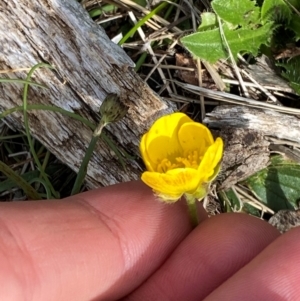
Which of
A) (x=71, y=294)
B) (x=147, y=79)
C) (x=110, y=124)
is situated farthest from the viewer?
(x=147, y=79)

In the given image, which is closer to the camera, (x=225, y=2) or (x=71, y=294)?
(x=71, y=294)

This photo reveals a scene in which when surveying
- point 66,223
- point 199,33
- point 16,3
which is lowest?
point 66,223

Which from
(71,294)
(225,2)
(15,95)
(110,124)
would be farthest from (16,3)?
(71,294)

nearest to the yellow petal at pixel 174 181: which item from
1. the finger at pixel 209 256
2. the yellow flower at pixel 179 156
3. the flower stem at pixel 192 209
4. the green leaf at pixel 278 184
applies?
the yellow flower at pixel 179 156

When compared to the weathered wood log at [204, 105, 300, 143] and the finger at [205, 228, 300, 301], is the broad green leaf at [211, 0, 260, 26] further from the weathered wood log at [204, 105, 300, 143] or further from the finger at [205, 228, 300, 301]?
the finger at [205, 228, 300, 301]

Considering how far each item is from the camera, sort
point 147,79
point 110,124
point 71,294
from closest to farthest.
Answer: point 71,294, point 110,124, point 147,79

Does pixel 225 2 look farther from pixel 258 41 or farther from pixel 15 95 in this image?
pixel 15 95

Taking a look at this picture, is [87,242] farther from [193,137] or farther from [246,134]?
[246,134]

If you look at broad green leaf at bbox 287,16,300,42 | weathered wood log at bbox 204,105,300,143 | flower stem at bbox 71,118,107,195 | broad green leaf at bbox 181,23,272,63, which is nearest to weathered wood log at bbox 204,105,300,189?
weathered wood log at bbox 204,105,300,143

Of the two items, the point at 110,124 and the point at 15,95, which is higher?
the point at 15,95
